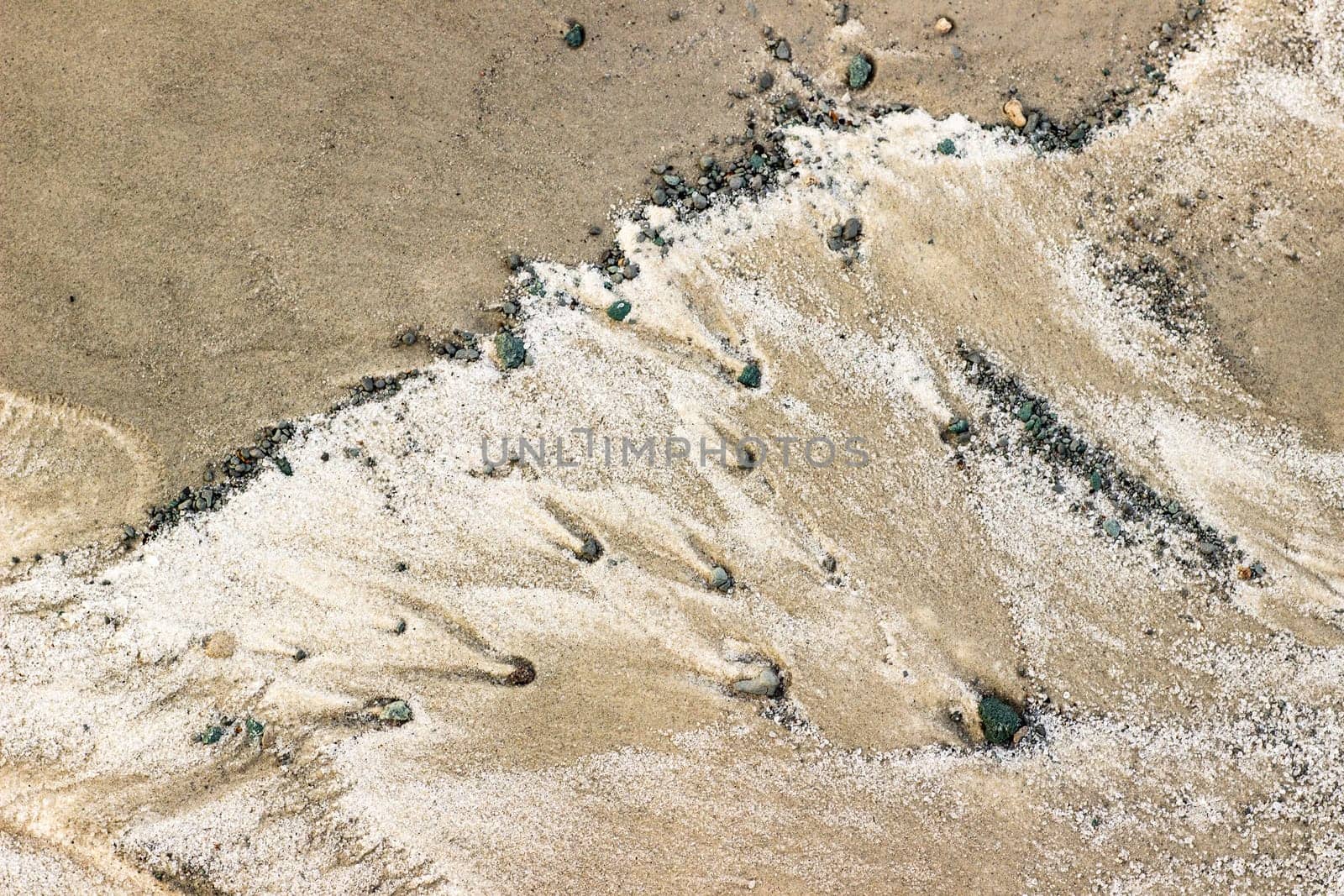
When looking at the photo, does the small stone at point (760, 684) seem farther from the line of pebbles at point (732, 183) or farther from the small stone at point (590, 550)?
the line of pebbles at point (732, 183)

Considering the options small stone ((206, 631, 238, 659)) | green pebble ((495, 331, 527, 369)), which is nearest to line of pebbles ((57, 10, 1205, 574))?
green pebble ((495, 331, 527, 369))

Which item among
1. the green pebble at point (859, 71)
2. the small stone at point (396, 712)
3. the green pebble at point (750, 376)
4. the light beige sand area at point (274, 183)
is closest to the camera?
the light beige sand area at point (274, 183)

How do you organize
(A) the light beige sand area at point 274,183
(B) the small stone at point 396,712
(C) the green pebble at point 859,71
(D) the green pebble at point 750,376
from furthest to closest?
(C) the green pebble at point 859,71
(D) the green pebble at point 750,376
(B) the small stone at point 396,712
(A) the light beige sand area at point 274,183

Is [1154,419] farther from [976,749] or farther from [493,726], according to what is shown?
[493,726]

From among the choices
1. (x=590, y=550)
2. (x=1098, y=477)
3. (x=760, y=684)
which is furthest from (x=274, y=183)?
(x=1098, y=477)

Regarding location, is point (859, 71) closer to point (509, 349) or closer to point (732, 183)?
point (732, 183)

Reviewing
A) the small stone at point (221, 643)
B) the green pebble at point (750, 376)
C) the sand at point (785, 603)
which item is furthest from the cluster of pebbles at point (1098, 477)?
the small stone at point (221, 643)

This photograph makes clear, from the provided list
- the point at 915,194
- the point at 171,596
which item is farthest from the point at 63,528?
the point at 915,194
